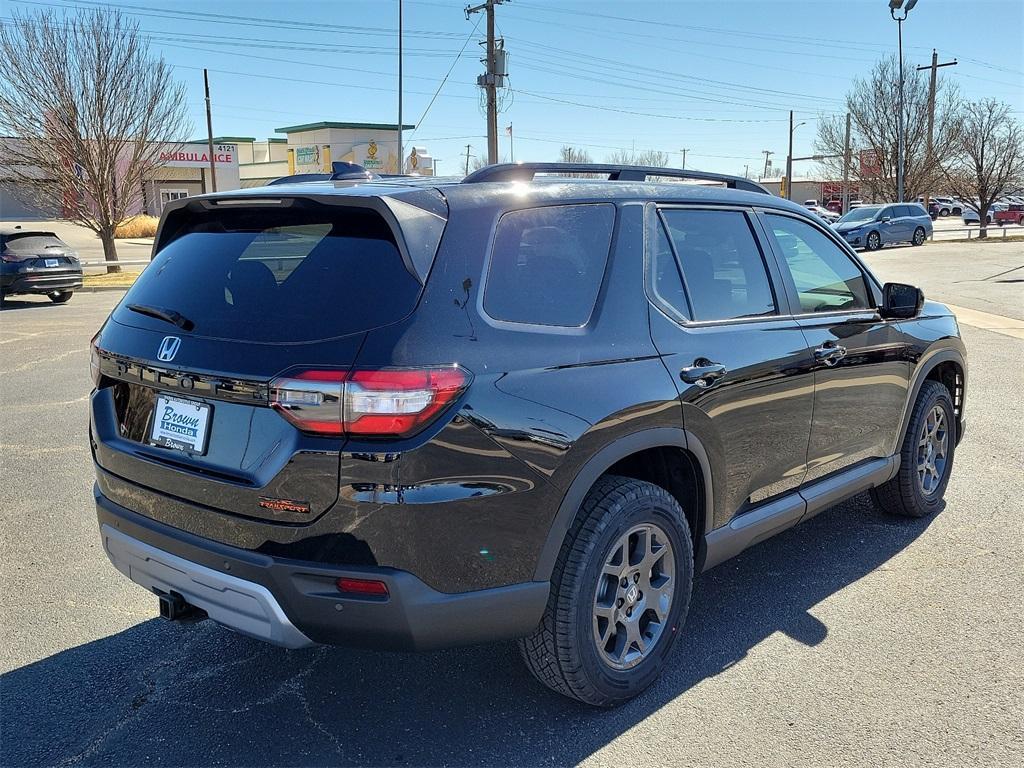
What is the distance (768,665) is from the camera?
323 centimetres

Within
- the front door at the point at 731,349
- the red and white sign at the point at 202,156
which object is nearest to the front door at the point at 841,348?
the front door at the point at 731,349

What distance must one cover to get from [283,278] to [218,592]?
1.00 m

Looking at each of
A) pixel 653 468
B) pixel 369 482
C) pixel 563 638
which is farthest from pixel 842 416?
pixel 369 482

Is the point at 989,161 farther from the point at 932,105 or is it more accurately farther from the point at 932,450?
the point at 932,450

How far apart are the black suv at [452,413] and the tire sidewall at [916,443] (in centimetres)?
134

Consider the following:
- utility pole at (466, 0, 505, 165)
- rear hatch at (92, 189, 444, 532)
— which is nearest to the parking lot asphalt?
rear hatch at (92, 189, 444, 532)

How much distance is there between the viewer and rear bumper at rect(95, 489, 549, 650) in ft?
7.86

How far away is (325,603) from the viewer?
7.90 feet

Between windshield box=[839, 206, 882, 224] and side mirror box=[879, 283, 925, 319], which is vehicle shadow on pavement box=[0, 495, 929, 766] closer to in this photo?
side mirror box=[879, 283, 925, 319]

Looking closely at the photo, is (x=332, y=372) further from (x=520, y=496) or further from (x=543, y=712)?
(x=543, y=712)

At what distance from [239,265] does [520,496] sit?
1.24 m

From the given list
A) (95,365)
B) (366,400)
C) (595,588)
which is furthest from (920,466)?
(95,365)

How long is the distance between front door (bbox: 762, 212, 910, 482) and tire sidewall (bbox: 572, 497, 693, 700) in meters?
1.03

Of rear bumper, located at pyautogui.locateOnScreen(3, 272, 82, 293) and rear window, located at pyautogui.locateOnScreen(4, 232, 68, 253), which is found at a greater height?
rear window, located at pyautogui.locateOnScreen(4, 232, 68, 253)
